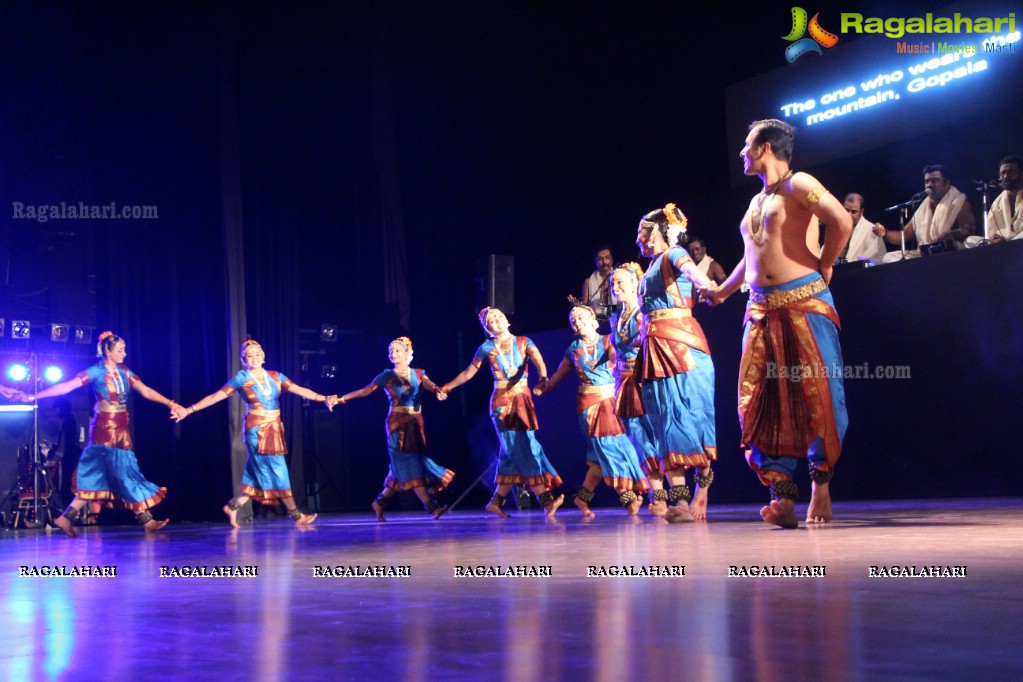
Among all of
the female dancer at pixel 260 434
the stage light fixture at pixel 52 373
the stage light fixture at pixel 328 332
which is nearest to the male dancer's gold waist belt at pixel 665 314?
the female dancer at pixel 260 434

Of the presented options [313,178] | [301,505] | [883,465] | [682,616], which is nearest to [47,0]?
[313,178]

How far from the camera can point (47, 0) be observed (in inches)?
329

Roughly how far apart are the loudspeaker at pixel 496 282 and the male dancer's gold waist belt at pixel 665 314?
12.5ft

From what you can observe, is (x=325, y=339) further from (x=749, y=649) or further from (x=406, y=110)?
(x=749, y=649)

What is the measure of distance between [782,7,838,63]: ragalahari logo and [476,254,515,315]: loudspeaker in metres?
3.13

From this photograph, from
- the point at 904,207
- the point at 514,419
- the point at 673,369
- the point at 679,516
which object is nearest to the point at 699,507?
the point at 679,516

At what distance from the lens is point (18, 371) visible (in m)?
8.93

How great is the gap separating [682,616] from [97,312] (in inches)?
355

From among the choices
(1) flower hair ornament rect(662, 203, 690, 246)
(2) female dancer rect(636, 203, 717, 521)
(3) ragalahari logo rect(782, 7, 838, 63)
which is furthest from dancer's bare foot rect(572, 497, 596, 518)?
(3) ragalahari logo rect(782, 7, 838, 63)

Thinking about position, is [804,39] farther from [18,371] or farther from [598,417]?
[18,371]

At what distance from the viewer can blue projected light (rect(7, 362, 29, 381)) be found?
349 inches

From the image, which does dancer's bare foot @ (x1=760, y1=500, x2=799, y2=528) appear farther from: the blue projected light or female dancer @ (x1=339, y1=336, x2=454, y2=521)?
the blue projected light

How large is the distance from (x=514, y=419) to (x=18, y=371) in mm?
4720

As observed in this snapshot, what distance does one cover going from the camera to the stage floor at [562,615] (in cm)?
137
